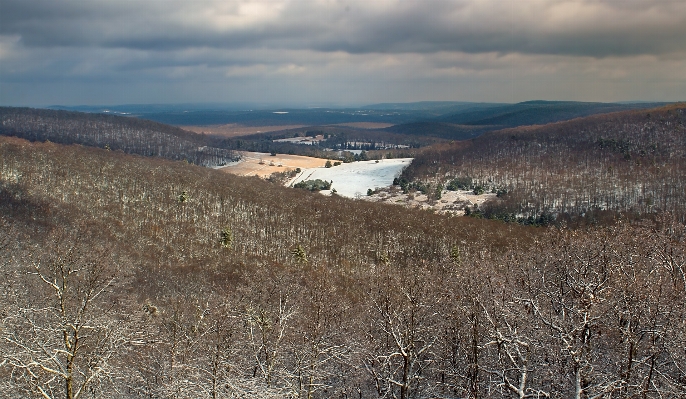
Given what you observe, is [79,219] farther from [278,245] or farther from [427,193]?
[427,193]

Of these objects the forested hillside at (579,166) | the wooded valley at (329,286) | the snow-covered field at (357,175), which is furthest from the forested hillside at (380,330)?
the snow-covered field at (357,175)

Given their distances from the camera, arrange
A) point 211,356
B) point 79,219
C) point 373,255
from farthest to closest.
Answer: point 373,255 < point 79,219 < point 211,356

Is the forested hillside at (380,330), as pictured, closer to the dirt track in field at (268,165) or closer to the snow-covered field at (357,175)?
the snow-covered field at (357,175)

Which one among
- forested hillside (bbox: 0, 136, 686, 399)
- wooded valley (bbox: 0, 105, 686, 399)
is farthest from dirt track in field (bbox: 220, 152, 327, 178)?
forested hillside (bbox: 0, 136, 686, 399)

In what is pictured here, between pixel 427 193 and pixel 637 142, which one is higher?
pixel 637 142

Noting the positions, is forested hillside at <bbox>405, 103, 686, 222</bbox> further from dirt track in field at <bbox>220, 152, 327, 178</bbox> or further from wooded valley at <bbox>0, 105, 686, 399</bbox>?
dirt track in field at <bbox>220, 152, 327, 178</bbox>

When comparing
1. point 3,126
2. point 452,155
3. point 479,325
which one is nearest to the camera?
point 479,325

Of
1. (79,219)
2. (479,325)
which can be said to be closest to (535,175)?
(79,219)
